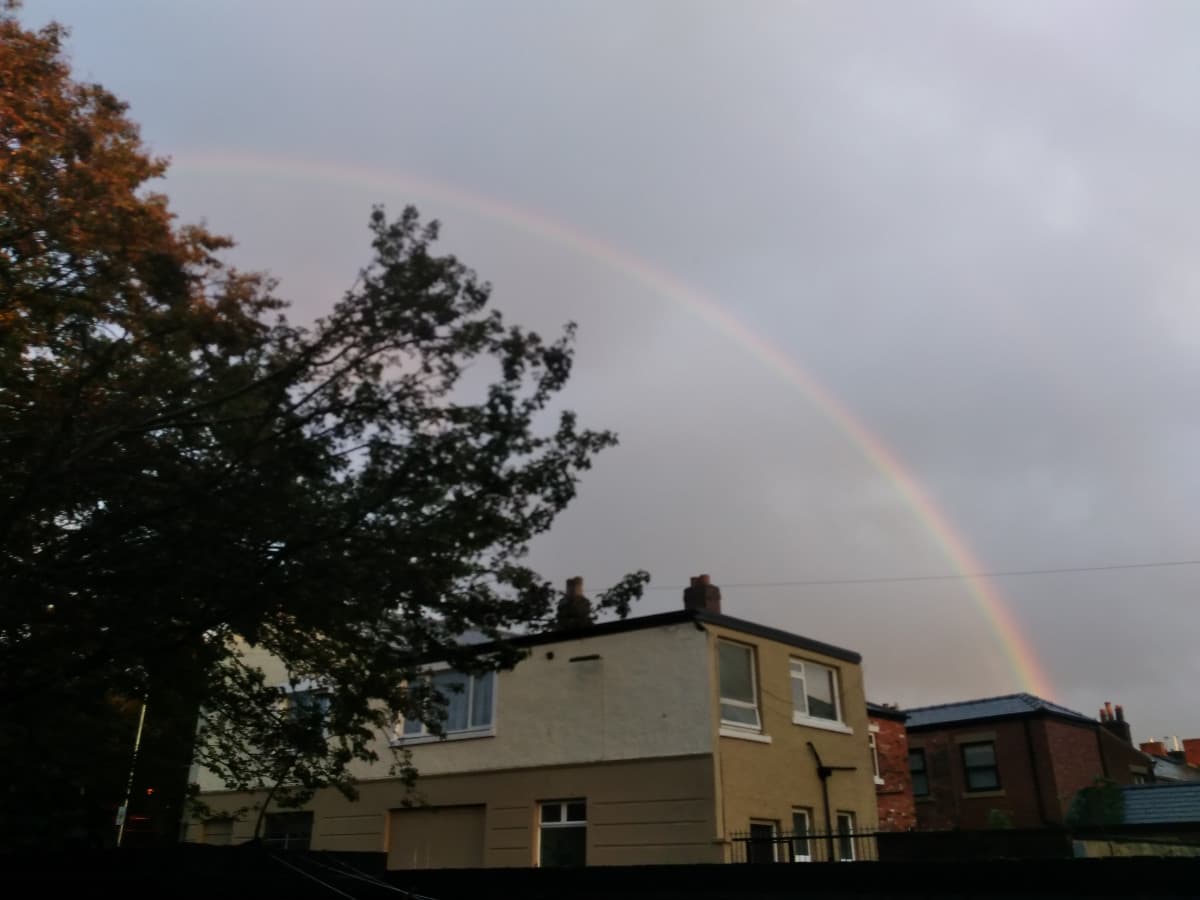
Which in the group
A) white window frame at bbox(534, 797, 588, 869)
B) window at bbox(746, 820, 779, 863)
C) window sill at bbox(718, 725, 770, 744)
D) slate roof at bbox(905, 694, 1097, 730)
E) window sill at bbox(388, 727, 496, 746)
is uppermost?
slate roof at bbox(905, 694, 1097, 730)

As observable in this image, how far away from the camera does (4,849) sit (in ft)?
49.0

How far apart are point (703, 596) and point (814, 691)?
3465 mm

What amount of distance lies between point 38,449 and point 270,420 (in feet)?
7.39

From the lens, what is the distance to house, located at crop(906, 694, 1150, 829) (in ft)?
110

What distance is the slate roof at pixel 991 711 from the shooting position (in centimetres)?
3491

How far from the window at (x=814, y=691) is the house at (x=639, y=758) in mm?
45

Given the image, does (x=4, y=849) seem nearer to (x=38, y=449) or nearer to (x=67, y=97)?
(x=38, y=449)

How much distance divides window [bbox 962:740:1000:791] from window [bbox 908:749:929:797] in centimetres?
152

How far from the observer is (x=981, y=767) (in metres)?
35.3

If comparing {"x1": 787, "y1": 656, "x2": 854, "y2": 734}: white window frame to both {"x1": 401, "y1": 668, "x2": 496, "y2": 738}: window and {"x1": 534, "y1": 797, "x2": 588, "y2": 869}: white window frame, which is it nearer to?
{"x1": 534, "y1": 797, "x2": 588, "y2": 869}: white window frame

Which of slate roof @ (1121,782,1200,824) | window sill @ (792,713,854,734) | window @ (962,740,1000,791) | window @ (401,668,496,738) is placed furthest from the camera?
window @ (962,740,1000,791)

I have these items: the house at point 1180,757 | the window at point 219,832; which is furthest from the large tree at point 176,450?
the house at point 1180,757

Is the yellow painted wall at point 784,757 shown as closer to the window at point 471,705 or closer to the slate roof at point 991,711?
the window at point 471,705

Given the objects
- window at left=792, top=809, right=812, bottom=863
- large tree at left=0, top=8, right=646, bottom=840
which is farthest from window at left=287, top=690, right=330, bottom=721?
window at left=792, top=809, right=812, bottom=863
